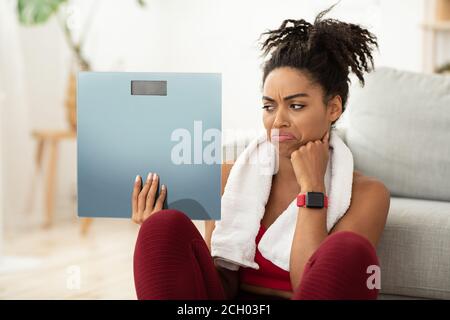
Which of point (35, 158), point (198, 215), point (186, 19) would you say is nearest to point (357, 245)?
point (198, 215)

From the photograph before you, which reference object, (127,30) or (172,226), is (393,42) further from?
(172,226)

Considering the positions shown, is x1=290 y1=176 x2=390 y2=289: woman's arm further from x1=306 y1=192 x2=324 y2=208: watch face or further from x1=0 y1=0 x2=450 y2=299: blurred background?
x1=0 y1=0 x2=450 y2=299: blurred background

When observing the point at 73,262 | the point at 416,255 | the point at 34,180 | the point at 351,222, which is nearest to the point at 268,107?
the point at 351,222

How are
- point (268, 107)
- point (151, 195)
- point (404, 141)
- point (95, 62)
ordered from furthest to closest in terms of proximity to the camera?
point (95, 62) → point (404, 141) → point (268, 107) → point (151, 195)

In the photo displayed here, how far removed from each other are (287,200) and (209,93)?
1.01 feet

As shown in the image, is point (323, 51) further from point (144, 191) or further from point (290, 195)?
point (144, 191)

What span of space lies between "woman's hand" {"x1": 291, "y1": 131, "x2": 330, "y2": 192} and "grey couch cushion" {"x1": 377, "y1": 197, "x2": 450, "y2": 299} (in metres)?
0.22

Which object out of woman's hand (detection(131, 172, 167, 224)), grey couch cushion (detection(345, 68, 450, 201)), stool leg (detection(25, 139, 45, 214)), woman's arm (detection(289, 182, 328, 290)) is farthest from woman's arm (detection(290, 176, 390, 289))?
stool leg (detection(25, 139, 45, 214))

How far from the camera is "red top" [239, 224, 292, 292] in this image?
3.61 ft

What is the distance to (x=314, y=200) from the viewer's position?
104cm

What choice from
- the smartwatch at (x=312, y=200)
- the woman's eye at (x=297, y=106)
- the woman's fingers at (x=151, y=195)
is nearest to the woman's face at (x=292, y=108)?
the woman's eye at (x=297, y=106)

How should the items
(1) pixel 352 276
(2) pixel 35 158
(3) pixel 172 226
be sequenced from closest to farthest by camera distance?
(1) pixel 352 276 < (3) pixel 172 226 < (2) pixel 35 158

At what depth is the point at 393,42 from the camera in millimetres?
2953

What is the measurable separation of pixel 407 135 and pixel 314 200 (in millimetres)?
521
